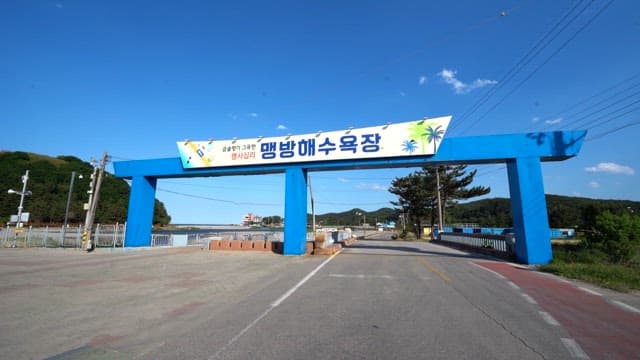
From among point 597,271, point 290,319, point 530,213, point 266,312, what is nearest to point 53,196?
point 266,312

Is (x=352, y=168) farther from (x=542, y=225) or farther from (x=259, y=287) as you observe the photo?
(x=259, y=287)

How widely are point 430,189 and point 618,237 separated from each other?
41362mm

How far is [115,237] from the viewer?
25250 mm

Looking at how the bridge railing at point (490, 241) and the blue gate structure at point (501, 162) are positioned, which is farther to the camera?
the bridge railing at point (490, 241)

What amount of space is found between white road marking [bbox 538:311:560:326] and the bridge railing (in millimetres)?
13065

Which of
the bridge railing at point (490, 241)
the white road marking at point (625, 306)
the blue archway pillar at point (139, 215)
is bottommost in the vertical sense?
the white road marking at point (625, 306)

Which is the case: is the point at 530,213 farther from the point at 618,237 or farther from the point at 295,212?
the point at 295,212

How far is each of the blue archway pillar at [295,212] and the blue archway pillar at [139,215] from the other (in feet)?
35.7

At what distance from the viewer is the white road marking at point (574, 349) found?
4.46 meters

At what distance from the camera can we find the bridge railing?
62.7 feet

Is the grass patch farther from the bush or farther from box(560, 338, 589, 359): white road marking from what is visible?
box(560, 338, 589, 359): white road marking

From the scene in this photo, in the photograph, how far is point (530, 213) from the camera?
16812mm

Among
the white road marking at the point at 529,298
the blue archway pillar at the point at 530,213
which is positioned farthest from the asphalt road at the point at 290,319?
the blue archway pillar at the point at 530,213

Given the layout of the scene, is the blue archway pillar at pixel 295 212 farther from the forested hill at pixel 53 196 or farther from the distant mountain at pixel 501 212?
the forested hill at pixel 53 196
